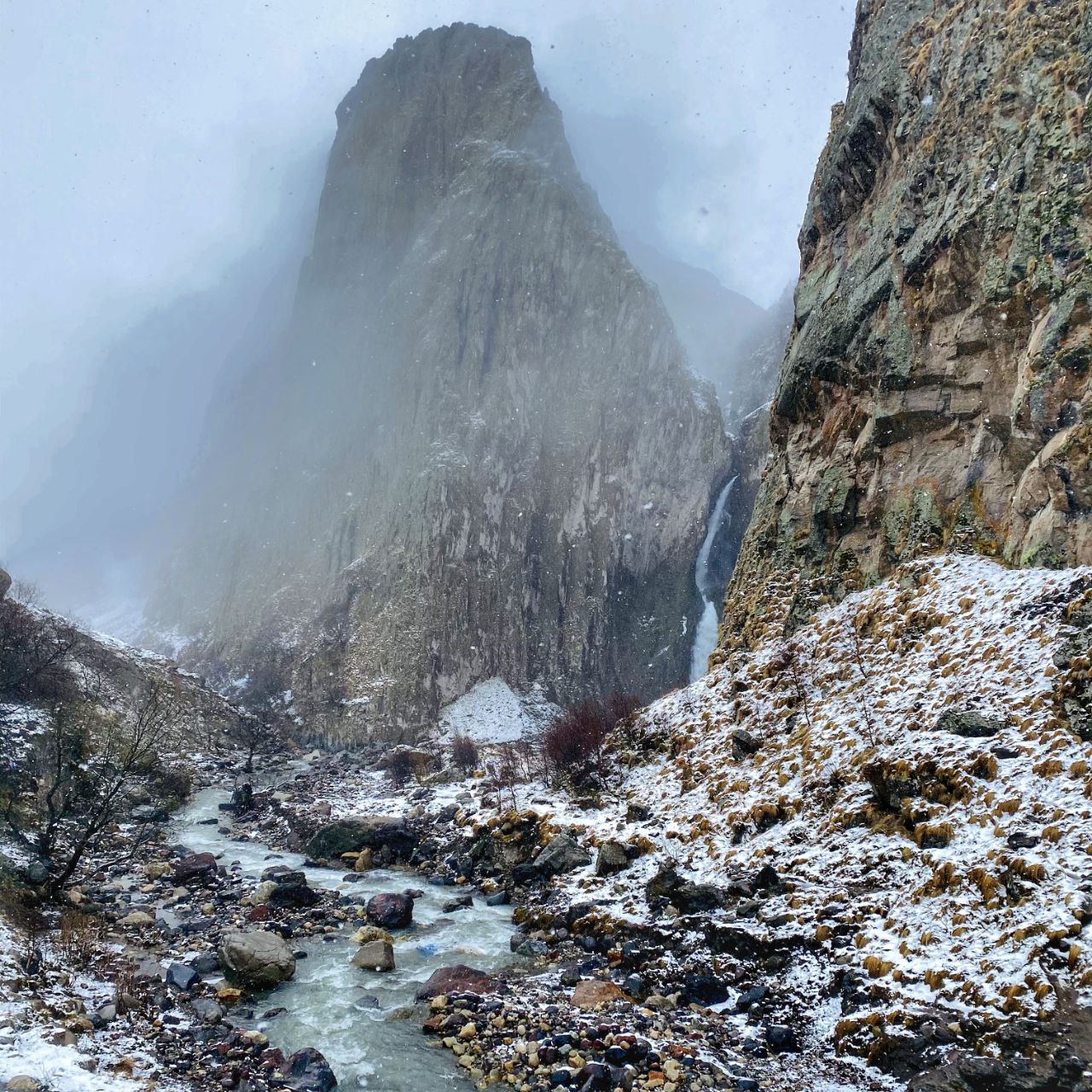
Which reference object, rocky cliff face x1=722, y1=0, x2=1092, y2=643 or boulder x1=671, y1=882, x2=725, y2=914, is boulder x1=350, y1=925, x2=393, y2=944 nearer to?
boulder x1=671, y1=882, x2=725, y2=914

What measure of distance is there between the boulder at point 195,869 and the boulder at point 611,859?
11.9 meters

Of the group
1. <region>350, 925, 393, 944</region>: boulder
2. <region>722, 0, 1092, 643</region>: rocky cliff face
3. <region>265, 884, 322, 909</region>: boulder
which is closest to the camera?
<region>350, 925, 393, 944</region>: boulder

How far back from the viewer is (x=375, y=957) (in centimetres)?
1297

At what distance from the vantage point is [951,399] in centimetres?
1891

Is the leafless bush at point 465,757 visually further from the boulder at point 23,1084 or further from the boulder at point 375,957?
the boulder at point 23,1084

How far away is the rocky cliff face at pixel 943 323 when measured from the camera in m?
15.1

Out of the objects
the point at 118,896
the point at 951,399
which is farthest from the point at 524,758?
the point at 951,399

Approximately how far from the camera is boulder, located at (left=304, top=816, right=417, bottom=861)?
2272 centimetres

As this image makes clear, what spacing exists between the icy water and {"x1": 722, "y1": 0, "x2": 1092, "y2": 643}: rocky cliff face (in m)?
13.4

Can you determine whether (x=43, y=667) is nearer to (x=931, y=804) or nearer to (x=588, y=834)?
(x=588, y=834)

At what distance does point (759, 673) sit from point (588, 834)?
6909 millimetres

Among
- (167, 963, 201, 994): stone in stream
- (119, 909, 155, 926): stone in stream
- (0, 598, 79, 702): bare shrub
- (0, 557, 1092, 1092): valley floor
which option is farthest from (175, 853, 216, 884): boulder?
(0, 598, 79, 702): bare shrub

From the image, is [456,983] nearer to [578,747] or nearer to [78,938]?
[78,938]

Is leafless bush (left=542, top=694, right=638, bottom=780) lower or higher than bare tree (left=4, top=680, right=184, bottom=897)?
higher
